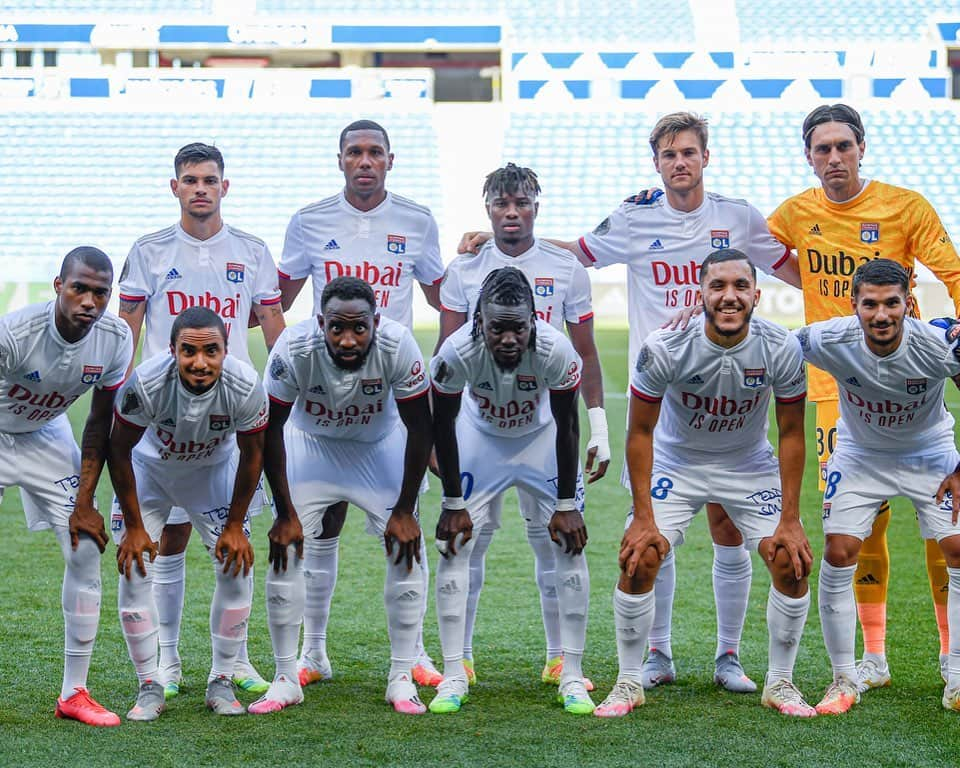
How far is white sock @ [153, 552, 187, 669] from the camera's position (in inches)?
195

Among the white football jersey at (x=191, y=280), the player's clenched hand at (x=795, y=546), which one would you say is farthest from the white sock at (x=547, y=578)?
the white football jersey at (x=191, y=280)

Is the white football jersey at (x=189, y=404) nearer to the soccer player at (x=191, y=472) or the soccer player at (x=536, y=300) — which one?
the soccer player at (x=191, y=472)

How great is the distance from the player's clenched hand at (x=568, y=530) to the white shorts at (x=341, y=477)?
627 mm

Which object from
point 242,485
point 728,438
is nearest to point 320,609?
point 242,485

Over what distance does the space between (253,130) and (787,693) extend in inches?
925

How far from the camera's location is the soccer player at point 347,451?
449cm

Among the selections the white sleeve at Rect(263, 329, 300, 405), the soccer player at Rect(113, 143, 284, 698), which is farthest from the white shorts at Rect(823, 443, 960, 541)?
the soccer player at Rect(113, 143, 284, 698)

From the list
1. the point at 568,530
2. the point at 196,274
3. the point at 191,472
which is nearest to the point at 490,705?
the point at 568,530

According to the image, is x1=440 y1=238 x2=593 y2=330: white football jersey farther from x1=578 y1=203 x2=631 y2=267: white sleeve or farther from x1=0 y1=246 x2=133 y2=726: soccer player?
x1=0 y1=246 x2=133 y2=726: soccer player

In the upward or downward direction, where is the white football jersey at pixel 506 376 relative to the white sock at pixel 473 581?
upward

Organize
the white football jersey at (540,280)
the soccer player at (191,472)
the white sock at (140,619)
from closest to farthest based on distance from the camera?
the soccer player at (191,472), the white sock at (140,619), the white football jersey at (540,280)

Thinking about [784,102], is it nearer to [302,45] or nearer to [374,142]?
[302,45]

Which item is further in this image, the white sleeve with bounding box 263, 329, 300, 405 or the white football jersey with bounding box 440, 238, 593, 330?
the white football jersey with bounding box 440, 238, 593, 330

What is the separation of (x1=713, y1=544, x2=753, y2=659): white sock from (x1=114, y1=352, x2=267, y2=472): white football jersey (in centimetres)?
195
